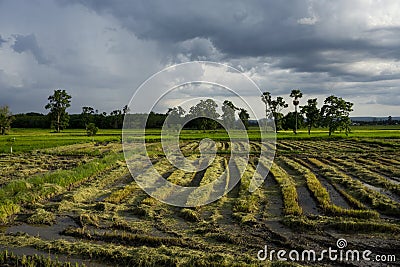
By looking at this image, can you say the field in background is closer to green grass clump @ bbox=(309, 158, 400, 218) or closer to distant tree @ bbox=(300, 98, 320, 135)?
green grass clump @ bbox=(309, 158, 400, 218)

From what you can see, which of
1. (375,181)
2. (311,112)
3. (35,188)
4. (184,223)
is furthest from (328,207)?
(311,112)

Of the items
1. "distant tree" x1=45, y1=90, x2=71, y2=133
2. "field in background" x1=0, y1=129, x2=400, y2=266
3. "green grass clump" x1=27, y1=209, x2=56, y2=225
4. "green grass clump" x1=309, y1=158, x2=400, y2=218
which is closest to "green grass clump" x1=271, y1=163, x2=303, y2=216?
"field in background" x1=0, y1=129, x2=400, y2=266

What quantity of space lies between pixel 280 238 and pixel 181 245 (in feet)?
6.29

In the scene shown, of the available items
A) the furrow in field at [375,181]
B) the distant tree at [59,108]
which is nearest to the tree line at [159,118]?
the distant tree at [59,108]

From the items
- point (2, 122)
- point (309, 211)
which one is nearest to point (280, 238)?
point (309, 211)

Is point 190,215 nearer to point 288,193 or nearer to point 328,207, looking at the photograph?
point 328,207

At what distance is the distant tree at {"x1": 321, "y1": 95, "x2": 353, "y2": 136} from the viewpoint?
5034 centimetres

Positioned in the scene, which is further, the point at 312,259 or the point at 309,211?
the point at 309,211

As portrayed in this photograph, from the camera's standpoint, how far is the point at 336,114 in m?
51.7

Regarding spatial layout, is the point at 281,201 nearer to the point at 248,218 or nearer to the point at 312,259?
the point at 248,218

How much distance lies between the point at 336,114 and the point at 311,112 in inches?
478

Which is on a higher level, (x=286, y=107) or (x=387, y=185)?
(x=286, y=107)

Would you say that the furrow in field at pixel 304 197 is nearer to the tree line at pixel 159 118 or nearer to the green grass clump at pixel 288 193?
the green grass clump at pixel 288 193

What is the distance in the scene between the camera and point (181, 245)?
21.0 ft
